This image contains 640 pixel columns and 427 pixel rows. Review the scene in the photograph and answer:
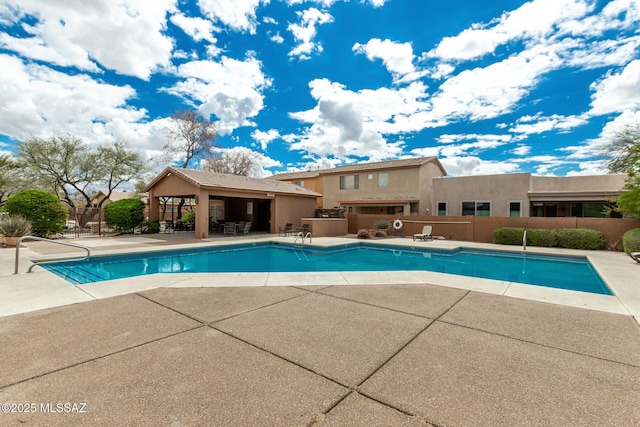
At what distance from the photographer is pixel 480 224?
1662cm

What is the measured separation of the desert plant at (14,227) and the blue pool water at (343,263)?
→ 5.34 m

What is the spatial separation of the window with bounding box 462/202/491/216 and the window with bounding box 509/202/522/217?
131cm

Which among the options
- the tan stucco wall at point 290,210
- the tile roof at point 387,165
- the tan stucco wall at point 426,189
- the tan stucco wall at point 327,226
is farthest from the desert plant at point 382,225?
the tile roof at point 387,165

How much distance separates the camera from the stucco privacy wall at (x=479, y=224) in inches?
528

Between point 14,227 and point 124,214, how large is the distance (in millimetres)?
5094

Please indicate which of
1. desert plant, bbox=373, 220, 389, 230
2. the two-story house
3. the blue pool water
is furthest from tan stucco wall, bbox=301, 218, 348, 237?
the two-story house

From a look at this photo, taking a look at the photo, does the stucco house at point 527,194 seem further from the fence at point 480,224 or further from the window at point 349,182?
the window at point 349,182

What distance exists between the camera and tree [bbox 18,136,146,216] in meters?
20.2

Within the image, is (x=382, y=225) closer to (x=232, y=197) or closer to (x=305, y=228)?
(x=305, y=228)

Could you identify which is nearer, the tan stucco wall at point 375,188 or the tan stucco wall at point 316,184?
the tan stucco wall at point 375,188

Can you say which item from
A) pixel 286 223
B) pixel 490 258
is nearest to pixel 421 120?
pixel 286 223

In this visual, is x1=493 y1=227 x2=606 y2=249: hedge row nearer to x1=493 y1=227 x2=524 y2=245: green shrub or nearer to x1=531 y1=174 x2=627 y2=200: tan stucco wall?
x1=493 y1=227 x2=524 y2=245: green shrub

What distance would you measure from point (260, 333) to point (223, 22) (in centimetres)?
1608

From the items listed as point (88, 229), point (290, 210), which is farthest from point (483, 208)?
point (88, 229)
